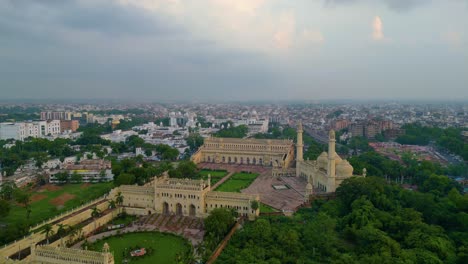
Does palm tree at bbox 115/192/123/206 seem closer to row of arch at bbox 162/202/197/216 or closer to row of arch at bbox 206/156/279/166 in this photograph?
row of arch at bbox 162/202/197/216

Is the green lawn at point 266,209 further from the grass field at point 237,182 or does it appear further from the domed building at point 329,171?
the grass field at point 237,182

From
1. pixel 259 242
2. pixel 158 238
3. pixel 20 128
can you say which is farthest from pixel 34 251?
pixel 20 128

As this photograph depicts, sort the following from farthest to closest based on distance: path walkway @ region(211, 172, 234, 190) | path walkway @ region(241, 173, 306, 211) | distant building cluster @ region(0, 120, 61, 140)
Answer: distant building cluster @ region(0, 120, 61, 140), path walkway @ region(211, 172, 234, 190), path walkway @ region(241, 173, 306, 211)

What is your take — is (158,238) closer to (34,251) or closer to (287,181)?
(34,251)

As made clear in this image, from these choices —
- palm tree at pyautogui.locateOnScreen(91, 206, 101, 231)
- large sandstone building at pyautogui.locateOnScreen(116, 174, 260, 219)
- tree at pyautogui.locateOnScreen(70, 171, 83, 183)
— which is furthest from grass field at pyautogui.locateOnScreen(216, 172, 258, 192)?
tree at pyautogui.locateOnScreen(70, 171, 83, 183)

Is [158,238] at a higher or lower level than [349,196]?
lower

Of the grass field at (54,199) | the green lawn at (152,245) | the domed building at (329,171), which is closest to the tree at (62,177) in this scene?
the grass field at (54,199)

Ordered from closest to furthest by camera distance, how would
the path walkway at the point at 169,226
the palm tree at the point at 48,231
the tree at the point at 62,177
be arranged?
the palm tree at the point at 48,231 → the path walkway at the point at 169,226 → the tree at the point at 62,177
